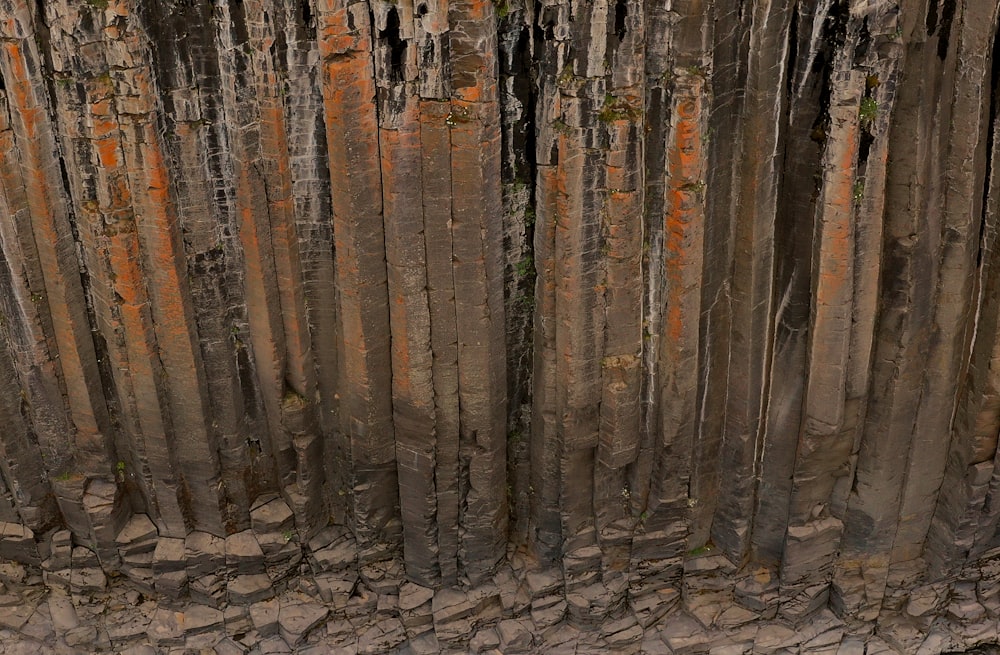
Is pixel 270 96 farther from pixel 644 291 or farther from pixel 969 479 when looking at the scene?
pixel 969 479

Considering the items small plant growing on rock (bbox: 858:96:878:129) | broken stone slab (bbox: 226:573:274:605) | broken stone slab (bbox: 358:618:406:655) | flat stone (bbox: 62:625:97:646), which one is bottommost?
broken stone slab (bbox: 358:618:406:655)

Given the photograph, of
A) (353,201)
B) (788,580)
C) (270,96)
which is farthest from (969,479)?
(270,96)

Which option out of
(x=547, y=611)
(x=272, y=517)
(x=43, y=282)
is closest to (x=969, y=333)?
(x=547, y=611)

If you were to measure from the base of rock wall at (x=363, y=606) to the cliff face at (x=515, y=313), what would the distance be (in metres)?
0.04

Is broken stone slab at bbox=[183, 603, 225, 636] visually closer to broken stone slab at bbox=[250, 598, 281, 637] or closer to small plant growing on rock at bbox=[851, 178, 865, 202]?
broken stone slab at bbox=[250, 598, 281, 637]

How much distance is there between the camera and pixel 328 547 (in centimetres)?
1224

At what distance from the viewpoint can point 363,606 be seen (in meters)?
12.3

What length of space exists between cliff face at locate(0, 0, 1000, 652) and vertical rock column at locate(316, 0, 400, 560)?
3cm

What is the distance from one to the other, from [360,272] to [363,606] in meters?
Result: 3.33

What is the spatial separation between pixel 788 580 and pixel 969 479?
5.86 ft

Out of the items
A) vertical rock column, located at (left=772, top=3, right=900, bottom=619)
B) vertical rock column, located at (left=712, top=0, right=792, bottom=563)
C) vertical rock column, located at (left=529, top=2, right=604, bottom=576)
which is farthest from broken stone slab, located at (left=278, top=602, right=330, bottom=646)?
vertical rock column, located at (left=772, top=3, right=900, bottom=619)

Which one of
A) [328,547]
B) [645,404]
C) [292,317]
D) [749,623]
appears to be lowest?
[749,623]

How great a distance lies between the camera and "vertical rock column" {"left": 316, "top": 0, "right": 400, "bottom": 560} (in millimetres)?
9820

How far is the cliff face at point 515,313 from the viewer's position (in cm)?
998
